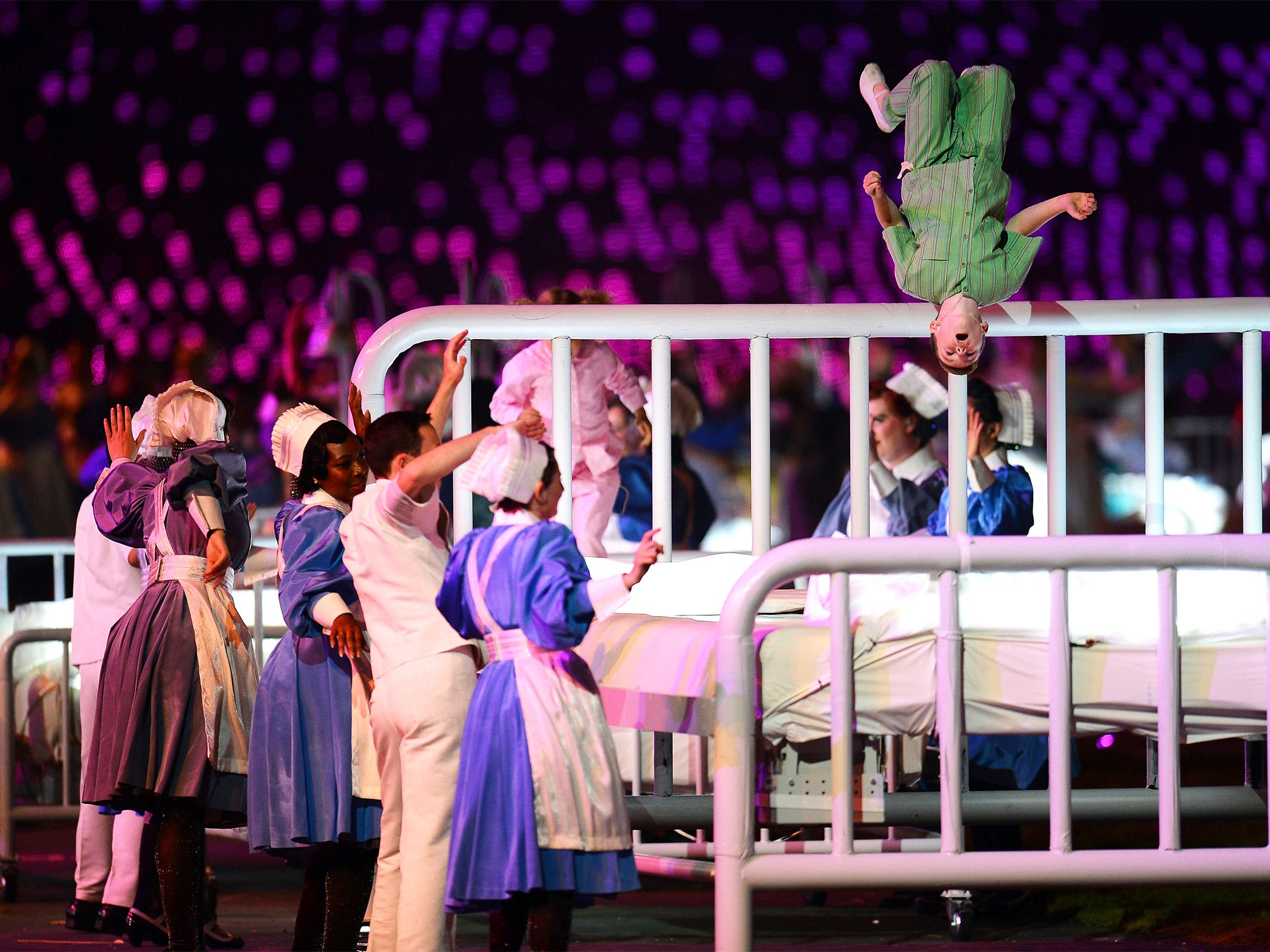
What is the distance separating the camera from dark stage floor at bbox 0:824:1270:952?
310 centimetres

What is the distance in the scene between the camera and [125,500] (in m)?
2.90

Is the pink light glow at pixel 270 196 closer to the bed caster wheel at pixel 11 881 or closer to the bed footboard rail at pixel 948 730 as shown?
the bed caster wheel at pixel 11 881

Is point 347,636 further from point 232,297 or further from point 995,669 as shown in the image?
point 232,297

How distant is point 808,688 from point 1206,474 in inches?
268

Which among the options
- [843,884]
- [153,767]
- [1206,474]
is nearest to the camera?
[843,884]

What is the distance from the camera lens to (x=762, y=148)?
697 cm

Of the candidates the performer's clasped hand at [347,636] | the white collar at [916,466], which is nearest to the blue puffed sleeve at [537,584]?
the performer's clasped hand at [347,636]

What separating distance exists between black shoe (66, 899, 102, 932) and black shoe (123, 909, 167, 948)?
186 mm

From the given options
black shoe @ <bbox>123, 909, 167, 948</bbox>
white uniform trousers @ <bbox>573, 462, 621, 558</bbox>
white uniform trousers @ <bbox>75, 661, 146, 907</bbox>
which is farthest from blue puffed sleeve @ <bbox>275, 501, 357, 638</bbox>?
white uniform trousers @ <bbox>573, 462, 621, 558</bbox>

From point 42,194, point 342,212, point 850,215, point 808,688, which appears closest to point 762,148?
point 850,215

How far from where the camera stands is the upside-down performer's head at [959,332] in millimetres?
2484

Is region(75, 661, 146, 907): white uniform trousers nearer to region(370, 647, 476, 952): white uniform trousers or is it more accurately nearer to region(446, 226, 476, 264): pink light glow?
region(370, 647, 476, 952): white uniform trousers

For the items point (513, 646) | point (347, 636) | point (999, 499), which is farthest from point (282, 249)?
point (513, 646)

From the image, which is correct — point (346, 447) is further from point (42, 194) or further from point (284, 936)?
point (42, 194)
